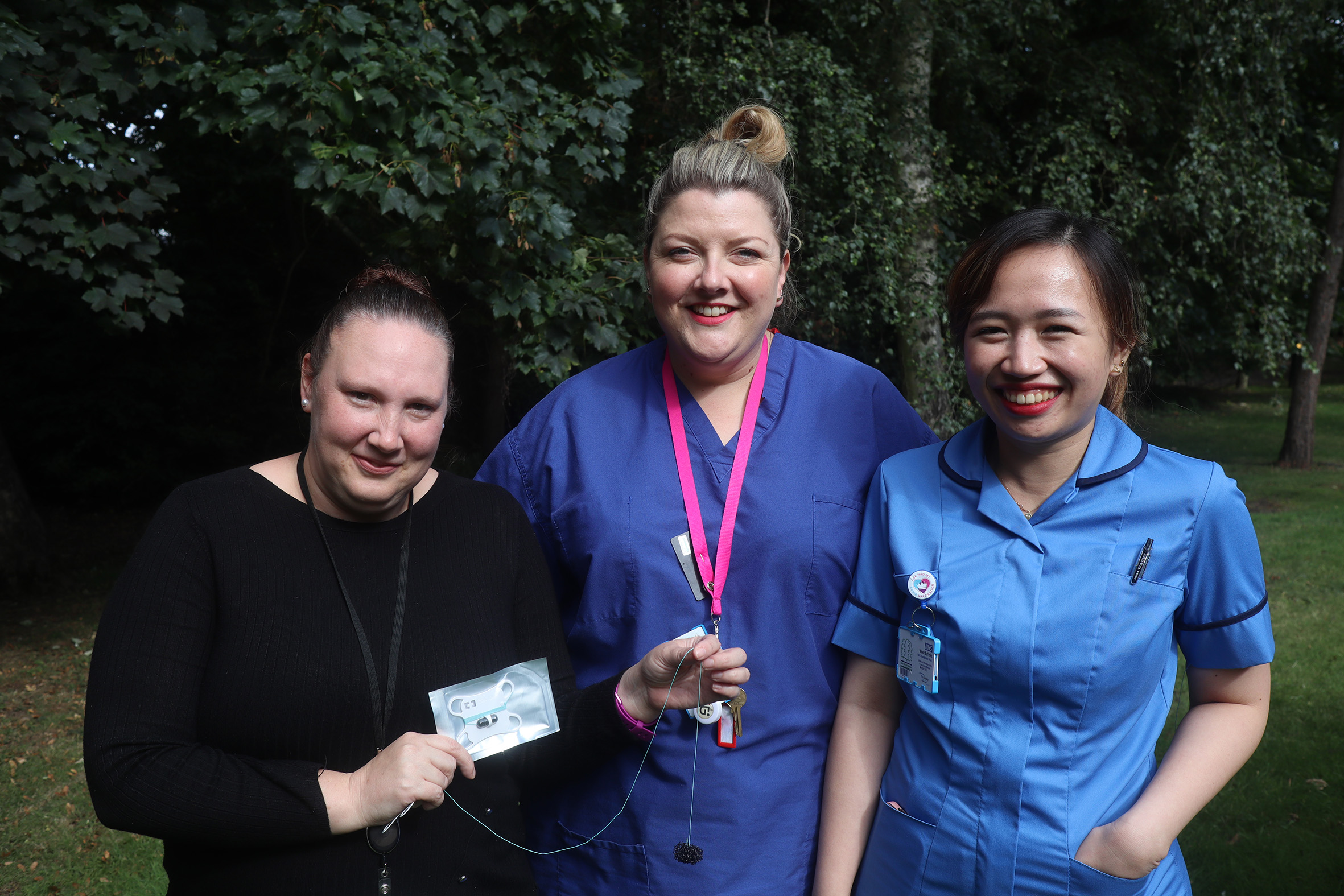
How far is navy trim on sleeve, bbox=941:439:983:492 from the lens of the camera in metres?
1.91

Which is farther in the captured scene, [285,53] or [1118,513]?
[285,53]

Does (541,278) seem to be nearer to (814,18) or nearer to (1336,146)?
(814,18)

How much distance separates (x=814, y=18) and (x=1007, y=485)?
7.92m

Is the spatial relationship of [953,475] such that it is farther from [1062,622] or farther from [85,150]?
[85,150]

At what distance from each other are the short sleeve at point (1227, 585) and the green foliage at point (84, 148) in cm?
563

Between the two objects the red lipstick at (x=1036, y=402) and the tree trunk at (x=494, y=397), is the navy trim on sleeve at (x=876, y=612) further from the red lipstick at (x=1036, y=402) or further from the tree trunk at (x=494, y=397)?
the tree trunk at (x=494, y=397)

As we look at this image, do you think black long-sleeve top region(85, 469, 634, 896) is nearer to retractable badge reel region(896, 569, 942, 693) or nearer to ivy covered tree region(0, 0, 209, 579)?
retractable badge reel region(896, 569, 942, 693)

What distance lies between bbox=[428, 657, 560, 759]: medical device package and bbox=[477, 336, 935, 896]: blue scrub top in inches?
9.9

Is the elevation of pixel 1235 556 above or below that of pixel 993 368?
below

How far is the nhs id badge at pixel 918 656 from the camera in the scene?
5.94 feet

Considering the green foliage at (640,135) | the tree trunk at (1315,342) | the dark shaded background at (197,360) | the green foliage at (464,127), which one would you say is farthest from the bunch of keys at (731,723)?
the tree trunk at (1315,342)

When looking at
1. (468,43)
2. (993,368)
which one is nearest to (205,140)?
(468,43)

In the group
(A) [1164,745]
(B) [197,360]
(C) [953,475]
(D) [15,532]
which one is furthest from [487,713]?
(B) [197,360]

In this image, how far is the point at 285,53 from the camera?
541 centimetres
